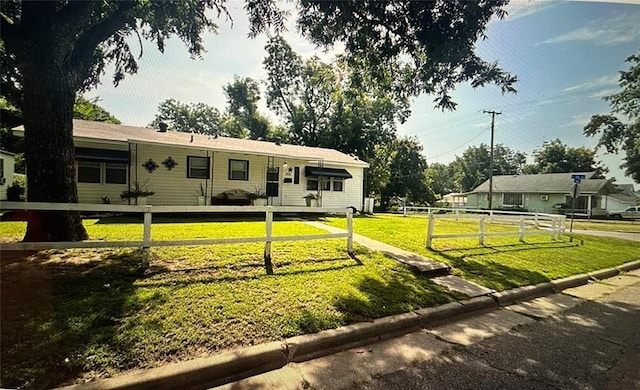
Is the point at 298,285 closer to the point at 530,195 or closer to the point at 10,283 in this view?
the point at 10,283

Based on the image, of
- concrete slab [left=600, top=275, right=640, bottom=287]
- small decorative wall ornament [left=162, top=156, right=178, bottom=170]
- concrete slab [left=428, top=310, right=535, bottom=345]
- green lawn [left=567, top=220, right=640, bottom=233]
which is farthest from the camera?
green lawn [left=567, top=220, right=640, bottom=233]

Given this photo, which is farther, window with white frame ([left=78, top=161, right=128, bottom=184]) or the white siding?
the white siding

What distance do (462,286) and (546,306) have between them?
4.14ft

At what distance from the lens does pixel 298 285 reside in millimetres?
4168

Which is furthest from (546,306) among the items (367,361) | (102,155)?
(102,155)

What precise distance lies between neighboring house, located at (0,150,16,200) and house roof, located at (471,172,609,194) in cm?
4498

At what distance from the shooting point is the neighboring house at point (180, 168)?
11969 millimetres

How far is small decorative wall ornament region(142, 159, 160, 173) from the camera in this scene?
12.7 m

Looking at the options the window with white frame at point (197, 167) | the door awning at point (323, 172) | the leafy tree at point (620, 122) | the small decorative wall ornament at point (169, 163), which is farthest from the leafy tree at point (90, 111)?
the leafy tree at point (620, 122)

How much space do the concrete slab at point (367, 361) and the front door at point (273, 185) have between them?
12.5 metres

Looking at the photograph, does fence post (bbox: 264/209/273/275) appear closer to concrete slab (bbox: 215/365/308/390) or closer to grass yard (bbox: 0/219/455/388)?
grass yard (bbox: 0/219/455/388)

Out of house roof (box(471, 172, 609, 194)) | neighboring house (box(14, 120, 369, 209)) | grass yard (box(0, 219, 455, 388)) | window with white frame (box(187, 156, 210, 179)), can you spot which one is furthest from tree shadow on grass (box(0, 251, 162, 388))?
house roof (box(471, 172, 609, 194))

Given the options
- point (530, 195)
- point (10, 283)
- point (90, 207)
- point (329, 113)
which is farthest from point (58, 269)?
point (530, 195)

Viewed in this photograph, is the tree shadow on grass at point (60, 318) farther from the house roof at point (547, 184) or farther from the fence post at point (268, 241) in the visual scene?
the house roof at point (547, 184)
